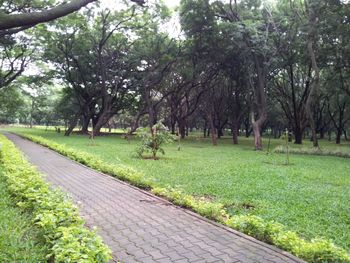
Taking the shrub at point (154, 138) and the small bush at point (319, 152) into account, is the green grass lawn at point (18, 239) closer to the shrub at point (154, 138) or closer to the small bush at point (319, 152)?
the shrub at point (154, 138)

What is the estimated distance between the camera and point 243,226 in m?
4.54

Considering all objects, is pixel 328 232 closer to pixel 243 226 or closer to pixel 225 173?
pixel 243 226

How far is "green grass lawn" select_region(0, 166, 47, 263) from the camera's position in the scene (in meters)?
3.46

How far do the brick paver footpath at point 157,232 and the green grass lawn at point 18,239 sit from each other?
2.55 feet

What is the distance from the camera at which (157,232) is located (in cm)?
455

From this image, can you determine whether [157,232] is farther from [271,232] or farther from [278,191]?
[278,191]

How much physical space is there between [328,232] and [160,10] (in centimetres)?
2258

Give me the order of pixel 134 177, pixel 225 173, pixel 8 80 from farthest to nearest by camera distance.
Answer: pixel 8 80 → pixel 225 173 → pixel 134 177

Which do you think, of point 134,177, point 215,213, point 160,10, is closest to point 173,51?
point 160,10

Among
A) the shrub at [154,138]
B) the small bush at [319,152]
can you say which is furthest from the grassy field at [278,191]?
the small bush at [319,152]

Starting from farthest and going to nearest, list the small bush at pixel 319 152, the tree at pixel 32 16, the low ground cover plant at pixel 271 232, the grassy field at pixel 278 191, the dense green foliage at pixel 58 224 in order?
→ the small bush at pixel 319 152 → the grassy field at pixel 278 191 → the tree at pixel 32 16 → the low ground cover plant at pixel 271 232 → the dense green foliage at pixel 58 224

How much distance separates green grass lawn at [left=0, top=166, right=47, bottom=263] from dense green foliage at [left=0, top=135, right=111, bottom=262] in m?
0.12

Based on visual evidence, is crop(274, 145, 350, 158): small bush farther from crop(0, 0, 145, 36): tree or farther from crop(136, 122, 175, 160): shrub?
crop(0, 0, 145, 36): tree

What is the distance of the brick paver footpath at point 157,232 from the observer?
3.78 m
